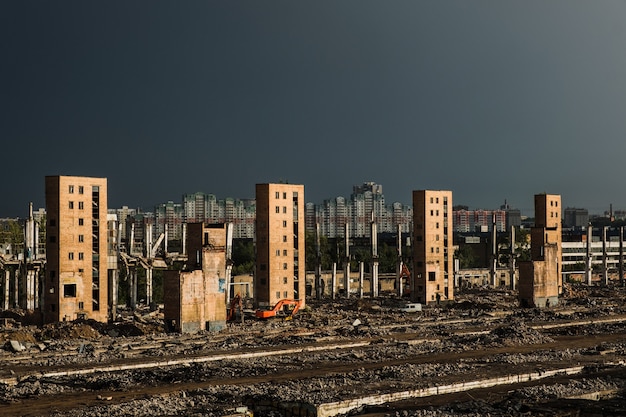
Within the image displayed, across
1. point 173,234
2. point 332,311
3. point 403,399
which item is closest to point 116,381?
point 403,399

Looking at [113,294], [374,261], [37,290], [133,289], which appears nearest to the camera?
[113,294]

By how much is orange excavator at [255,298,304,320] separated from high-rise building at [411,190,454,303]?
13.3m

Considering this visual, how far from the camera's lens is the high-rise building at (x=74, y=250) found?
5641 centimetres

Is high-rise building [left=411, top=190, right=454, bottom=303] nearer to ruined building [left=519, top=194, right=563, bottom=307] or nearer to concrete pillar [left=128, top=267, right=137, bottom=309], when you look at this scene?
ruined building [left=519, top=194, right=563, bottom=307]

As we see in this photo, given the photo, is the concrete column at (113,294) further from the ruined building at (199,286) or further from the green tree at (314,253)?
the green tree at (314,253)

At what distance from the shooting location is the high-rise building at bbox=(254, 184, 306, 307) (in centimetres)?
6700

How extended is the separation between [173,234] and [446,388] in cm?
13259

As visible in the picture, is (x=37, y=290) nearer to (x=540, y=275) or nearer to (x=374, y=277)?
(x=374, y=277)

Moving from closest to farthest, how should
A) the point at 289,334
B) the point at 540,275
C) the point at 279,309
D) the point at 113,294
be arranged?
the point at 289,334, the point at 113,294, the point at 279,309, the point at 540,275

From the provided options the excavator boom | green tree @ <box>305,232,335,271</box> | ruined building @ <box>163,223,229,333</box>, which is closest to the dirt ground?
the excavator boom

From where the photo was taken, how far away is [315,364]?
4062cm

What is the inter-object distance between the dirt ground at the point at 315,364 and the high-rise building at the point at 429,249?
9442 millimetres

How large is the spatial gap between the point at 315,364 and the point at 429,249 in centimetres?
3732

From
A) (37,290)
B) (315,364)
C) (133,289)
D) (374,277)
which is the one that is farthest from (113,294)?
(374,277)
